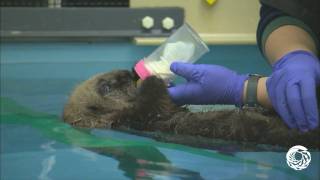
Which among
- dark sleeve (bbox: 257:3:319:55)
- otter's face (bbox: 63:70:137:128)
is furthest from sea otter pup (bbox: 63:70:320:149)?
dark sleeve (bbox: 257:3:319:55)

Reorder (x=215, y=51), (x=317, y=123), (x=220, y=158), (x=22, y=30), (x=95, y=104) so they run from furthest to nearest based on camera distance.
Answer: (x=22, y=30) < (x=215, y=51) < (x=220, y=158) < (x=95, y=104) < (x=317, y=123)

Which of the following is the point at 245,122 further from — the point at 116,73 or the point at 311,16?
the point at 116,73

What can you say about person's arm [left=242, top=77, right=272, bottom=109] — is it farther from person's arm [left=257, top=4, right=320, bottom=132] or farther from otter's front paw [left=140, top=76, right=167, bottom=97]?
otter's front paw [left=140, top=76, right=167, bottom=97]

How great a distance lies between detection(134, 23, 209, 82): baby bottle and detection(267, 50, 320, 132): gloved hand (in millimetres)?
174

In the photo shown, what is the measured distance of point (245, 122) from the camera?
612mm

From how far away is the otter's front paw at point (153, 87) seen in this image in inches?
26.9

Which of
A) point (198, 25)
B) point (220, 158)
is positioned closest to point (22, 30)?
point (198, 25)

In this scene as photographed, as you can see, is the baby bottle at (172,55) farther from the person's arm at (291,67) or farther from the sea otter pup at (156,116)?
the person's arm at (291,67)

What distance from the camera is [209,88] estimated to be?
27.6 inches

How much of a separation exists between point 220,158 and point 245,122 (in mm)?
258

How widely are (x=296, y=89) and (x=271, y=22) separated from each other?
115mm

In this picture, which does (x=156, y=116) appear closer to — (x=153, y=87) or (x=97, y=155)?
(x=153, y=87)

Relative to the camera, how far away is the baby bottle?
774 millimetres

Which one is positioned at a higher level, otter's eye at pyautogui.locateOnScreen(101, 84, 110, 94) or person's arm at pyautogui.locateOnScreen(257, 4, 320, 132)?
person's arm at pyautogui.locateOnScreen(257, 4, 320, 132)
